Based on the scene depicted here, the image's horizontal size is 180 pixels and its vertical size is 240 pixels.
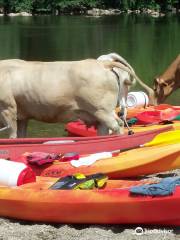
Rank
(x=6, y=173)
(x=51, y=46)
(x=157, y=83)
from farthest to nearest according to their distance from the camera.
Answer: (x=51, y=46), (x=157, y=83), (x=6, y=173)

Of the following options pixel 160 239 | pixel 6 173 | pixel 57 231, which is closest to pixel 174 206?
pixel 160 239

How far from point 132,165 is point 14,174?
1770 mm

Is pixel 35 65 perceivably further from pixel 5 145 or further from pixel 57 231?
pixel 57 231

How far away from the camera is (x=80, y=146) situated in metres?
9.84

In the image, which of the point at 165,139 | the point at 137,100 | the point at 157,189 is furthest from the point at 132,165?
the point at 137,100

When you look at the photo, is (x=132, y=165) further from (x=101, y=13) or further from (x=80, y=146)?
(x=101, y=13)

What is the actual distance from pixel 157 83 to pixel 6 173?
803 cm

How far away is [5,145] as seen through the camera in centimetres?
956

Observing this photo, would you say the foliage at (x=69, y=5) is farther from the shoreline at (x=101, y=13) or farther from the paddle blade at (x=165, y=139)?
the paddle blade at (x=165, y=139)

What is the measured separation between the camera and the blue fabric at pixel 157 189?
6.79 m

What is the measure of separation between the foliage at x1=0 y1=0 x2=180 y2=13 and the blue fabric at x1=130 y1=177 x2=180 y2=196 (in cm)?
9464

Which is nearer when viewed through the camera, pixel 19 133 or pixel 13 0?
pixel 19 133

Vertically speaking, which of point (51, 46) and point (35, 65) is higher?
point (35, 65)

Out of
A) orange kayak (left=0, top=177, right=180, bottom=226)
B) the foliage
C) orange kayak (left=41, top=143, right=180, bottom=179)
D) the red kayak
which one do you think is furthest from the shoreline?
orange kayak (left=0, top=177, right=180, bottom=226)
